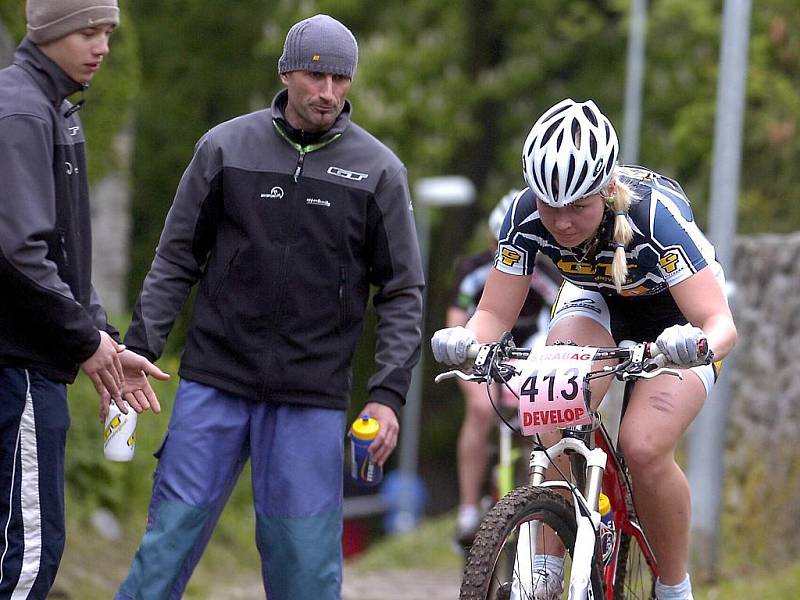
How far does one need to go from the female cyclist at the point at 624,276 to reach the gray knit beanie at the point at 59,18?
1465 mm

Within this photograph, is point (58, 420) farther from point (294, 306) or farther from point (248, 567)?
point (248, 567)

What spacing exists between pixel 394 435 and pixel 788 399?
17.3 ft

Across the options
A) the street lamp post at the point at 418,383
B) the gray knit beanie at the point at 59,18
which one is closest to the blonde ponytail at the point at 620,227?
the gray knit beanie at the point at 59,18

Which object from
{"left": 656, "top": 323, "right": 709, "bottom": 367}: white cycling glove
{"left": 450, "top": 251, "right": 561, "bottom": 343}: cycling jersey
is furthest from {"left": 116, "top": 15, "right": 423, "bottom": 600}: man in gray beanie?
{"left": 450, "top": 251, "right": 561, "bottom": 343}: cycling jersey

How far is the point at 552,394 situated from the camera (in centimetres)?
494

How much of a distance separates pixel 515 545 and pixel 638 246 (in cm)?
110

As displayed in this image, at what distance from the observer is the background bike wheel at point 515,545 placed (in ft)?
15.5

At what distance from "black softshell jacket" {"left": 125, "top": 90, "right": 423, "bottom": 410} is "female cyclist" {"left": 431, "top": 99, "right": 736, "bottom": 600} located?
438mm

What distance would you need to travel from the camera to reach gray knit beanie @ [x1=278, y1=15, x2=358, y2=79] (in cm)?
549

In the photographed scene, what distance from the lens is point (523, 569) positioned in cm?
497

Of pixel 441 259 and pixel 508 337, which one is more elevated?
pixel 508 337

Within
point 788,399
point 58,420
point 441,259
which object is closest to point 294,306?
point 58,420

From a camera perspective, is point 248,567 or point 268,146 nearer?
point 268,146

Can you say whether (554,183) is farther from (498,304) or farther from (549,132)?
(498,304)
